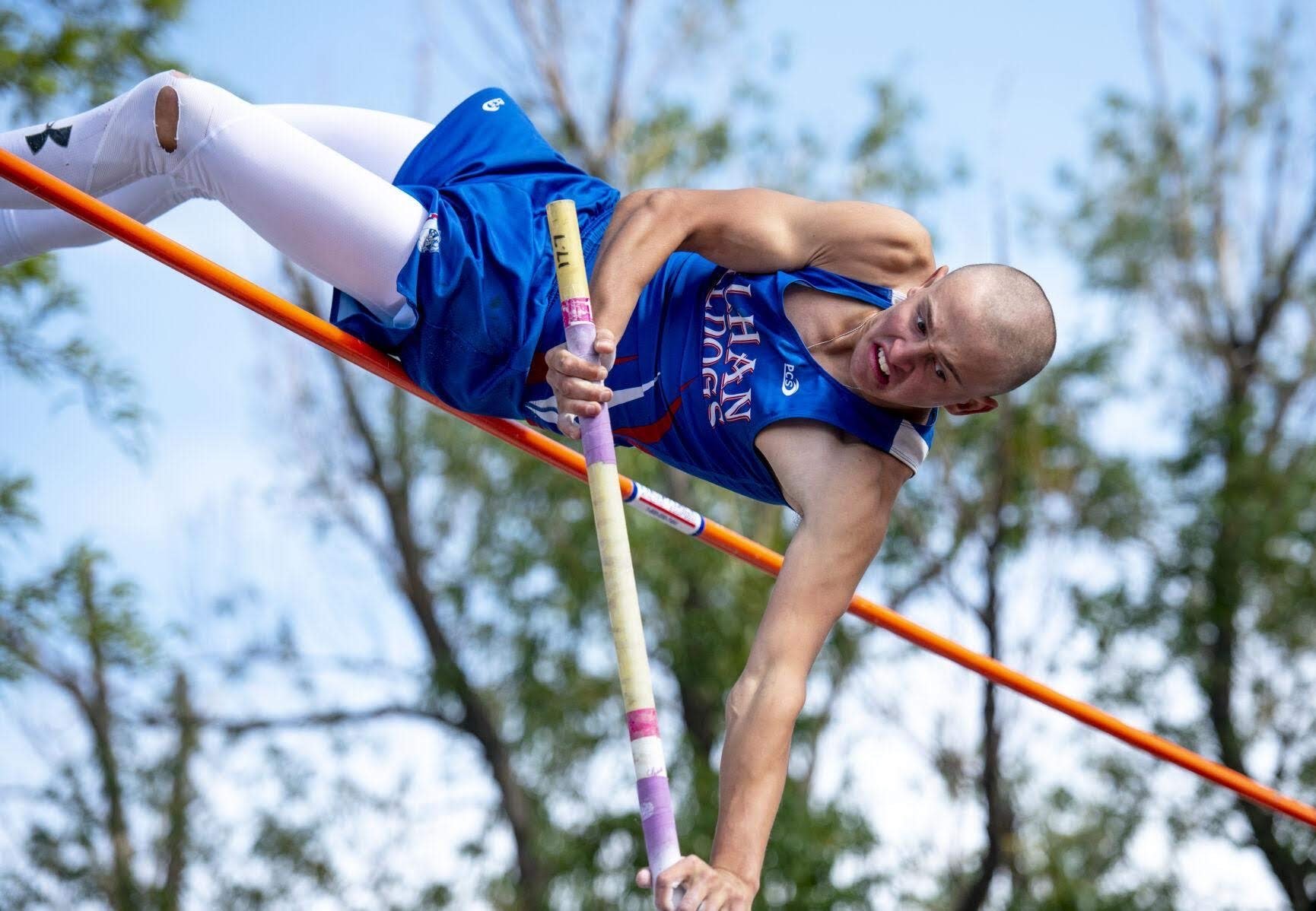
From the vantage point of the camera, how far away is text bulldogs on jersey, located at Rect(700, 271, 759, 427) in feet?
6.46

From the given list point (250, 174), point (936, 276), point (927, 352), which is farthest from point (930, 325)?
point (250, 174)

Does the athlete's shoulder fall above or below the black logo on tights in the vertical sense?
below

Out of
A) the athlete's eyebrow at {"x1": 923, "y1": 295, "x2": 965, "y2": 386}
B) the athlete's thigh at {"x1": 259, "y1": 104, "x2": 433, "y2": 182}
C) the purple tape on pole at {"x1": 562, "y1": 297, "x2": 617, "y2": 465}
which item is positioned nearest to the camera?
the purple tape on pole at {"x1": 562, "y1": 297, "x2": 617, "y2": 465}

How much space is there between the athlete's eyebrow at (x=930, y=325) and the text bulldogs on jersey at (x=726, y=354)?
0.25 metres

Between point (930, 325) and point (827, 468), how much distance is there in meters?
0.22

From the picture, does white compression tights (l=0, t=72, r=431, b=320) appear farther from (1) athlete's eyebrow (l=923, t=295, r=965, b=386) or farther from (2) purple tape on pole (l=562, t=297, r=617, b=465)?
(1) athlete's eyebrow (l=923, t=295, r=965, b=386)

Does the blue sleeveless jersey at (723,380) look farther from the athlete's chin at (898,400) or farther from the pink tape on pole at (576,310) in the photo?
the pink tape on pole at (576,310)

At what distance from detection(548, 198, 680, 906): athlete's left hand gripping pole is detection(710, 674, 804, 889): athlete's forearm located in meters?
0.06

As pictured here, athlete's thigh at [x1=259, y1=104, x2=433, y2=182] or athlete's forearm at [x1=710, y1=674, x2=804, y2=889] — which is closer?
athlete's forearm at [x1=710, y1=674, x2=804, y2=889]

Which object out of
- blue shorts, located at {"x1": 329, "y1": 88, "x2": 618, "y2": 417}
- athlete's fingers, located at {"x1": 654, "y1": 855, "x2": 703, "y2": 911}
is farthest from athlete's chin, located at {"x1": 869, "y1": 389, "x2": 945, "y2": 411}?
athlete's fingers, located at {"x1": 654, "y1": 855, "x2": 703, "y2": 911}

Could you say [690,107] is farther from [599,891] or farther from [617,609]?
[617,609]

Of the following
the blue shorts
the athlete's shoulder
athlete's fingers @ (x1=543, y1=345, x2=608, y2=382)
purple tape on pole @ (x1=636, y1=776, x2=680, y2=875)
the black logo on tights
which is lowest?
purple tape on pole @ (x1=636, y1=776, x2=680, y2=875)

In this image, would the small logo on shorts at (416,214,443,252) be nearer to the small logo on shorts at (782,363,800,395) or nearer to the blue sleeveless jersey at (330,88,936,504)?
the blue sleeveless jersey at (330,88,936,504)

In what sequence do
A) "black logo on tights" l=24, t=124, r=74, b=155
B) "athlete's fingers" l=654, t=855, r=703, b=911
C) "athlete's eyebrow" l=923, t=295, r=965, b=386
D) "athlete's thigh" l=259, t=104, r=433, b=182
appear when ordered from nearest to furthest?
"athlete's fingers" l=654, t=855, r=703, b=911
"athlete's eyebrow" l=923, t=295, r=965, b=386
"black logo on tights" l=24, t=124, r=74, b=155
"athlete's thigh" l=259, t=104, r=433, b=182
